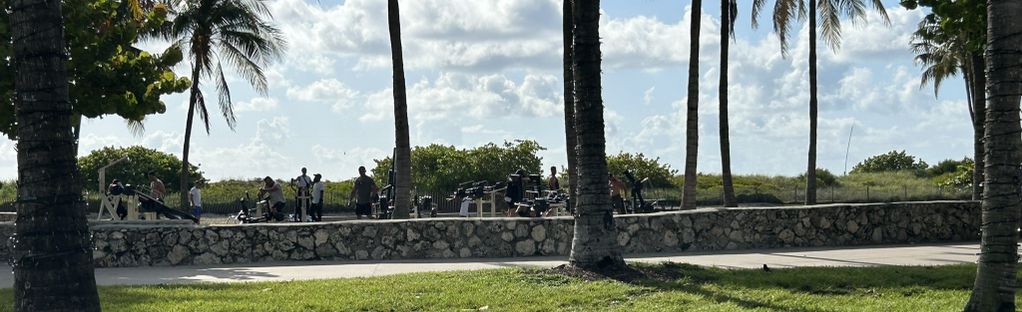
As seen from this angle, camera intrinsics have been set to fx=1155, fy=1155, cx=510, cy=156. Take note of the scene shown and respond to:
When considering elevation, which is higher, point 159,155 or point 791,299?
point 159,155

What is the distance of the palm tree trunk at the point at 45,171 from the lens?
824cm

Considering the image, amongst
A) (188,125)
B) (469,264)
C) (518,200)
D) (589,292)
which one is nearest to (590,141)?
(589,292)

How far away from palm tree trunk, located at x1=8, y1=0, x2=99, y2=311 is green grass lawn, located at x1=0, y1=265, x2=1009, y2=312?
334 centimetres

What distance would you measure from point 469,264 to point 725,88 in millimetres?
11426

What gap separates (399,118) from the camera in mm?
22906

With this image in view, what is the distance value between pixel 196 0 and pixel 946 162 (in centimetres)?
4087

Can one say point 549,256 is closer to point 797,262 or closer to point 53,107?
point 797,262

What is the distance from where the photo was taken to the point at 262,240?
1903 centimetres

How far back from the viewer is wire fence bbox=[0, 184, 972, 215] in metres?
36.5

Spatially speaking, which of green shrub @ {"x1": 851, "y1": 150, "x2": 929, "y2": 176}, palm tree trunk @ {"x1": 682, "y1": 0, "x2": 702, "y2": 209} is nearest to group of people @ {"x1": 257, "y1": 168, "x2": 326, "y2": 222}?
palm tree trunk @ {"x1": 682, "y1": 0, "x2": 702, "y2": 209}

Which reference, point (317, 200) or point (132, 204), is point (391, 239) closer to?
point (317, 200)

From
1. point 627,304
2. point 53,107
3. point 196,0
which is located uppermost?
point 196,0

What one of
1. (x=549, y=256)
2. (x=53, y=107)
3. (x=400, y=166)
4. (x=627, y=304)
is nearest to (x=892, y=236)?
(x=549, y=256)

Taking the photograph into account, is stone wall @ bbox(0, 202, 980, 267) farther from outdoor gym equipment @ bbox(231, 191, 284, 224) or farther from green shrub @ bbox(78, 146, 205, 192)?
green shrub @ bbox(78, 146, 205, 192)
